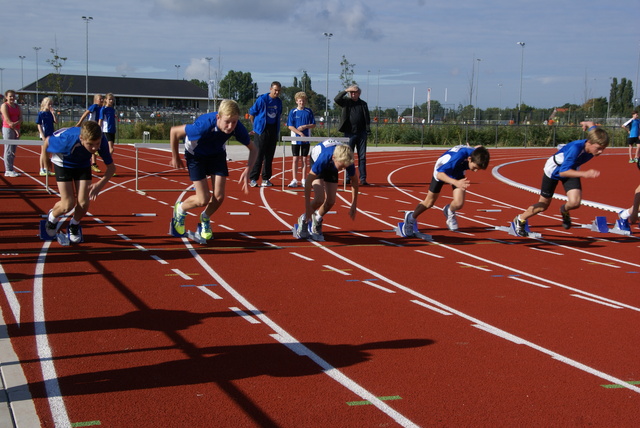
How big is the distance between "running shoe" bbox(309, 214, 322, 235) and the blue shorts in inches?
58.2

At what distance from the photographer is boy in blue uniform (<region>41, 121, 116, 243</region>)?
862 centimetres

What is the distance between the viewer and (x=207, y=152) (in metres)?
9.04

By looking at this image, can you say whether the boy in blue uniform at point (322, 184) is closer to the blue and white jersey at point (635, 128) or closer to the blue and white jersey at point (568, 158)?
the blue and white jersey at point (568, 158)

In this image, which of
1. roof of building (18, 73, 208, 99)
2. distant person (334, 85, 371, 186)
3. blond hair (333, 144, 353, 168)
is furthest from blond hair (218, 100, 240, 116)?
roof of building (18, 73, 208, 99)

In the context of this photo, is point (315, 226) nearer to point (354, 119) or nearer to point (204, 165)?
point (204, 165)

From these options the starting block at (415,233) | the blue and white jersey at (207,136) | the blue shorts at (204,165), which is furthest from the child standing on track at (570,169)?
the blue shorts at (204,165)

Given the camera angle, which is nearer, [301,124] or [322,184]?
[322,184]

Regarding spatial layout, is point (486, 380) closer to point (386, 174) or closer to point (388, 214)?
point (388, 214)

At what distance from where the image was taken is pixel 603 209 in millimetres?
14586

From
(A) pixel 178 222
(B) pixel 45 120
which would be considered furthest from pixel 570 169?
(B) pixel 45 120

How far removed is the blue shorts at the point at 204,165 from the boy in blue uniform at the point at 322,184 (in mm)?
1137

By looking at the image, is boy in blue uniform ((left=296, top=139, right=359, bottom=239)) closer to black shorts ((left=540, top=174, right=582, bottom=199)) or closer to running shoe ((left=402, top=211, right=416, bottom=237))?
running shoe ((left=402, top=211, right=416, bottom=237))

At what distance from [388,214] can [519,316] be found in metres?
6.57

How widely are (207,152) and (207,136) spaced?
0.93 feet
